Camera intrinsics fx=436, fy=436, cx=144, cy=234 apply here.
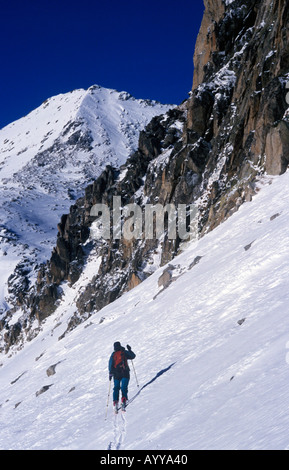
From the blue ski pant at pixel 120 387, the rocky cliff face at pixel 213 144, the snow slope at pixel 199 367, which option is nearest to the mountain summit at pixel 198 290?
the snow slope at pixel 199 367

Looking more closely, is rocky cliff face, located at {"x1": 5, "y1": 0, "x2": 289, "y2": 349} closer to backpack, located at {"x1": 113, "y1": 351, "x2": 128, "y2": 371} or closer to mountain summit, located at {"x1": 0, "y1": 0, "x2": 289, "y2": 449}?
mountain summit, located at {"x1": 0, "y1": 0, "x2": 289, "y2": 449}

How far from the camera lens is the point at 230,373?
8.49 m

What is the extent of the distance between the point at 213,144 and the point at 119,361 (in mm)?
31672

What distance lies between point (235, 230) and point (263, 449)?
18841 mm

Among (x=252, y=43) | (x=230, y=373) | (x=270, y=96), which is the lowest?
(x=230, y=373)

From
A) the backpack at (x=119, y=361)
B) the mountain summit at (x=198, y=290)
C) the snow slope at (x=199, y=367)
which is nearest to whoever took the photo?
the snow slope at (x=199, y=367)

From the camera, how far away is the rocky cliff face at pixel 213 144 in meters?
30.2

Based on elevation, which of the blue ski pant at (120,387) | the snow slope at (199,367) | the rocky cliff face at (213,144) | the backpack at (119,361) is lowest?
the snow slope at (199,367)

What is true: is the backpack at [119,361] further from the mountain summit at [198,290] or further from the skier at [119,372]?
the mountain summit at [198,290]

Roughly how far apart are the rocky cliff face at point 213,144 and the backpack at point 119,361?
1834 cm

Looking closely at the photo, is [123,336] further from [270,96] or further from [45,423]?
[270,96]

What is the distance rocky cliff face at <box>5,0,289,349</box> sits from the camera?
3022 cm
